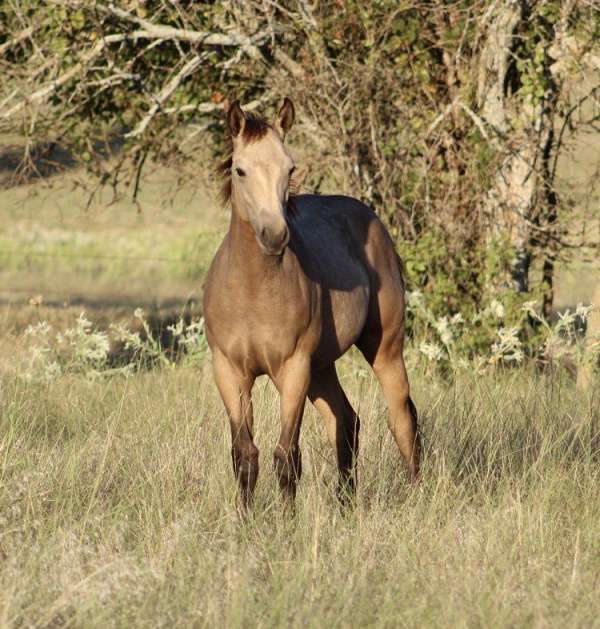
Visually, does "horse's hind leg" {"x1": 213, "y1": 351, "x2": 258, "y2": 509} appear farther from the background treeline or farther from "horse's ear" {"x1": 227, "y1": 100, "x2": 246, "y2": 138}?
the background treeline

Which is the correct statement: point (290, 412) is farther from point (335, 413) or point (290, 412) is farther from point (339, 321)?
point (335, 413)

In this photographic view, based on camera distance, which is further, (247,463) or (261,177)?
(247,463)

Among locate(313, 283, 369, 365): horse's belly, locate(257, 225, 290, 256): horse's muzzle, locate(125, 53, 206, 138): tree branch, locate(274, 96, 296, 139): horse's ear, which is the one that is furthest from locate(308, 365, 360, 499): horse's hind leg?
locate(125, 53, 206, 138): tree branch

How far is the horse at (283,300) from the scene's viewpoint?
4.77 meters

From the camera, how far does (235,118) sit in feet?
15.9

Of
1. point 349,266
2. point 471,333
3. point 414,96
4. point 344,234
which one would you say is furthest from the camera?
point 414,96

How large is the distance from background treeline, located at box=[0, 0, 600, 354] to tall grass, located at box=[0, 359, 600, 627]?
8.93 feet

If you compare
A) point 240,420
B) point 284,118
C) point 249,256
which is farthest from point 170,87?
point 240,420

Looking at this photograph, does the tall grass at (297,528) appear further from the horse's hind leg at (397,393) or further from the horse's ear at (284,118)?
the horse's ear at (284,118)

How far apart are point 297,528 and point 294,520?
0.30ft

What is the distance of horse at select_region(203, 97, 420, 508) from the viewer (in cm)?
477

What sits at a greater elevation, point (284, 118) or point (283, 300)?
point (284, 118)

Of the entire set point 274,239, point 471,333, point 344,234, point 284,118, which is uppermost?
point 284,118

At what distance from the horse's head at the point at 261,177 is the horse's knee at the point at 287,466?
0.95m
